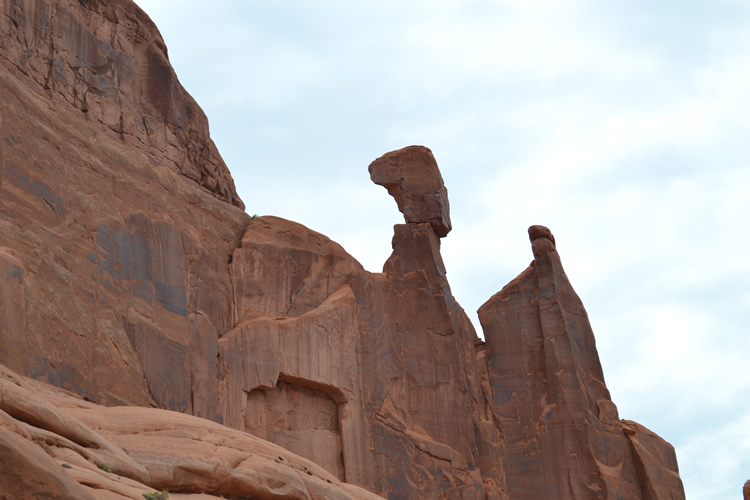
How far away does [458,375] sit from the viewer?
3962 centimetres

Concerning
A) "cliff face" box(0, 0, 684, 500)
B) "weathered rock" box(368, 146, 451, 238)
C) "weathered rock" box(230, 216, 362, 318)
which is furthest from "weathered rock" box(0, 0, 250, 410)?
"weathered rock" box(368, 146, 451, 238)

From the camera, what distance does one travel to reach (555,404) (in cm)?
4028

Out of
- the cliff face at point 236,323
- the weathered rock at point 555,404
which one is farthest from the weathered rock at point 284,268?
the weathered rock at point 555,404

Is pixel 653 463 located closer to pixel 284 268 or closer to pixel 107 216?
pixel 284 268

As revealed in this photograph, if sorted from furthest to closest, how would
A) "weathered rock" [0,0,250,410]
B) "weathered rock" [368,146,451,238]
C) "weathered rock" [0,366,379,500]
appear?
"weathered rock" [368,146,451,238] < "weathered rock" [0,0,250,410] < "weathered rock" [0,366,379,500]

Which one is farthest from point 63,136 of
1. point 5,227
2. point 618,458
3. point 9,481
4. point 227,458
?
point 618,458

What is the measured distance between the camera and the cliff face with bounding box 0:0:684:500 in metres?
26.2

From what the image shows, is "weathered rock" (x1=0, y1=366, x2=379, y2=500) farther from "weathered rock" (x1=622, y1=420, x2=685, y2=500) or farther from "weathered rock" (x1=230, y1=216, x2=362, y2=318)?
"weathered rock" (x1=622, y1=420, x2=685, y2=500)

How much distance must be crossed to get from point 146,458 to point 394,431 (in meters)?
17.8

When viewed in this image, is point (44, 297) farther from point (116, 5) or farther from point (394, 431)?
point (394, 431)

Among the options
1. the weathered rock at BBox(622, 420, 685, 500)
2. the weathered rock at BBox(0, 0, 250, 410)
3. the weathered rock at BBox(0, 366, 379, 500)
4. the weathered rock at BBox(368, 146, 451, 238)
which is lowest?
the weathered rock at BBox(0, 366, 379, 500)

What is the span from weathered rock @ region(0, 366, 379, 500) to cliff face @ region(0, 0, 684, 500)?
0.28ft

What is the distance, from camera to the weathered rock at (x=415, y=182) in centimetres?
4266

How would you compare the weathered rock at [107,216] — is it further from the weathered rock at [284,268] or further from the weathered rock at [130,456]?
the weathered rock at [130,456]
